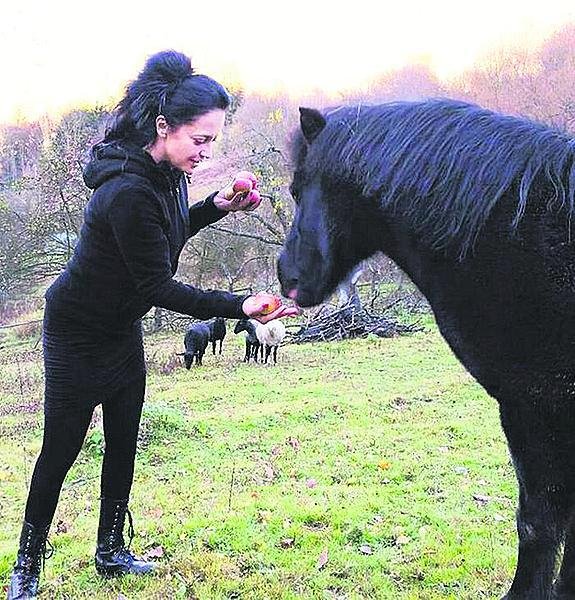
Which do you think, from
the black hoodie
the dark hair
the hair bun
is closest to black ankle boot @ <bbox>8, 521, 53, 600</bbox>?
the black hoodie

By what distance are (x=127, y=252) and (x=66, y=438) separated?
0.99 meters

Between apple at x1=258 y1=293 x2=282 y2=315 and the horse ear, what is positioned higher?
the horse ear

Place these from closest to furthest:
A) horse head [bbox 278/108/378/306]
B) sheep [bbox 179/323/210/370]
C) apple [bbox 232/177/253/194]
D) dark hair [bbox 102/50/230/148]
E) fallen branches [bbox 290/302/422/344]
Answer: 1. horse head [bbox 278/108/378/306]
2. dark hair [bbox 102/50/230/148]
3. apple [bbox 232/177/253/194]
4. sheep [bbox 179/323/210/370]
5. fallen branches [bbox 290/302/422/344]

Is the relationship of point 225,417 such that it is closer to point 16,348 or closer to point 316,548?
point 316,548

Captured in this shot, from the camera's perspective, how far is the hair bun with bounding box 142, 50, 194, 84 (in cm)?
268

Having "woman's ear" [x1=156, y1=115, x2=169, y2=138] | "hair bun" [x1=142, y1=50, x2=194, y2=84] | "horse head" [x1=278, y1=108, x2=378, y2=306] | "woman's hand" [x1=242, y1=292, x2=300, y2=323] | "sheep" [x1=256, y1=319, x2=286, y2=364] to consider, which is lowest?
"sheep" [x1=256, y1=319, x2=286, y2=364]

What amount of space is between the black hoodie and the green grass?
151 cm

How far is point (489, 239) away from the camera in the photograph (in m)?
2.16

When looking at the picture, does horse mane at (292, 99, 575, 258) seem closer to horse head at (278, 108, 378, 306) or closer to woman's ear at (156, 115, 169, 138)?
horse head at (278, 108, 378, 306)

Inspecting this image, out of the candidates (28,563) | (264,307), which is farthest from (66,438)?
(264,307)

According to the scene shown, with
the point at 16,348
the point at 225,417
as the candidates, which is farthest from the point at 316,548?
the point at 16,348

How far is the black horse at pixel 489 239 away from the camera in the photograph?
210 centimetres

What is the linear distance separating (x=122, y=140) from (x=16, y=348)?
755 inches

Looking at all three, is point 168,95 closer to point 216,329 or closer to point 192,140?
point 192,140
